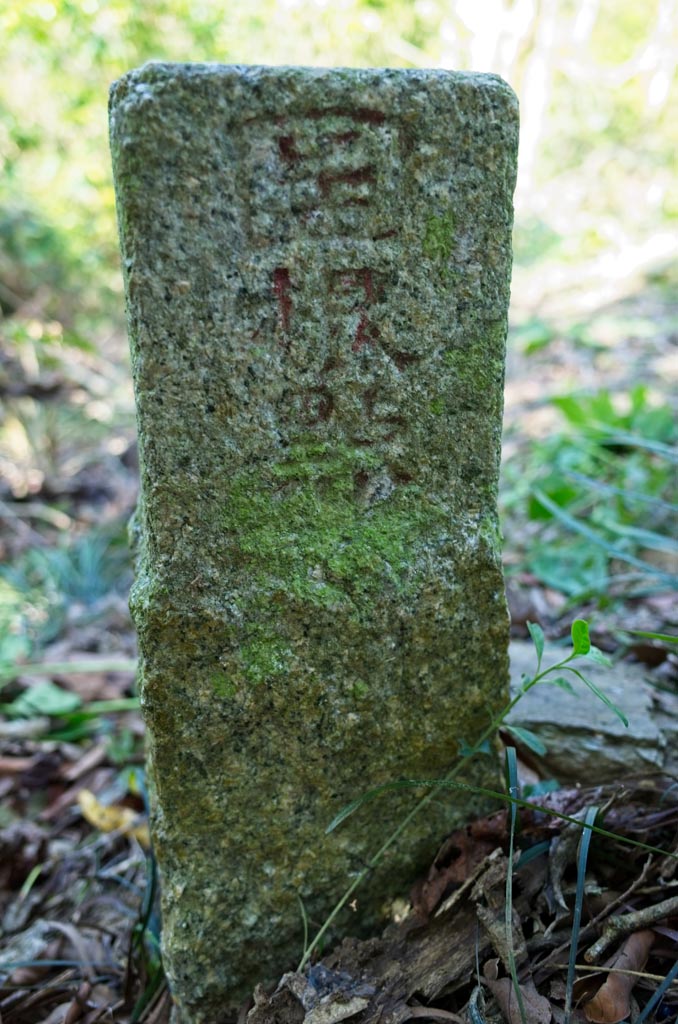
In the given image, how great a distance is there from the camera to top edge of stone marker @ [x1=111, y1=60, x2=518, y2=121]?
36.7 inches

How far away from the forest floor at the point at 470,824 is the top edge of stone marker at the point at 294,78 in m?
0.92

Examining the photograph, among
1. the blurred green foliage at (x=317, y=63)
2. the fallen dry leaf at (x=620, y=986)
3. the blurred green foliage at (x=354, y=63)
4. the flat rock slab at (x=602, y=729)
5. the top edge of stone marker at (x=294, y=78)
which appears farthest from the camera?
the blurred green foliage at (x=317, y=63)

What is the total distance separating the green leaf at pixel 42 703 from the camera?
225cm

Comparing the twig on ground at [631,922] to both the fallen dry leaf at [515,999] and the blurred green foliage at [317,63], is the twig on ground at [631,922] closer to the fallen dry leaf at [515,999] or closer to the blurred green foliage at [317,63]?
the fallen dry leaf at [515,999]

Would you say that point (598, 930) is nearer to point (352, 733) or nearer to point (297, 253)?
point (352, 733)

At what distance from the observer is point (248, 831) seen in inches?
45.6

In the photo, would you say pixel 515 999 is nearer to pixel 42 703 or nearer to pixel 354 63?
pixel 42 703

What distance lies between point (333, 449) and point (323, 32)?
6319 mm

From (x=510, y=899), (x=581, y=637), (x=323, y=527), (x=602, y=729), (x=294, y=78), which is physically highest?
(x=294, y=78)

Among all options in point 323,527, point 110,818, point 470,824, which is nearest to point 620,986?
point 470,824

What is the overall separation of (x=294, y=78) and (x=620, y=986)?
1.19 meters

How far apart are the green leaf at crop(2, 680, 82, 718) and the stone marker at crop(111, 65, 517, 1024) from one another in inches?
47.9

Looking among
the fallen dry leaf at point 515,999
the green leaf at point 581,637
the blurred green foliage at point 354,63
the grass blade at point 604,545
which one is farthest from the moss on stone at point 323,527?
the blurred green foliage at point 354,63

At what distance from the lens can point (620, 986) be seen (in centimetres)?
106
